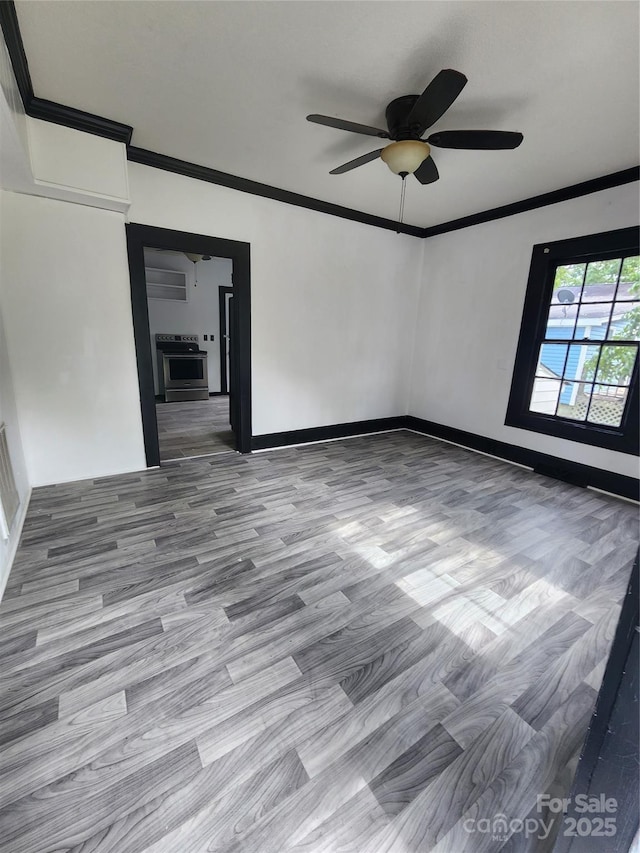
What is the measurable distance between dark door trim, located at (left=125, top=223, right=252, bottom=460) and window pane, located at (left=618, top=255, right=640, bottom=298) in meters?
3.56

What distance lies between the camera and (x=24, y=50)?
6.52 ft

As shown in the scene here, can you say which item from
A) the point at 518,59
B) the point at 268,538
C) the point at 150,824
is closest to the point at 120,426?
the point at 268,538

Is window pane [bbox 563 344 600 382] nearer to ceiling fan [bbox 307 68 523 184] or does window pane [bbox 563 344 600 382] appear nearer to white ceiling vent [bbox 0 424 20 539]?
ceiling fan [bbox 307 68 523 184]

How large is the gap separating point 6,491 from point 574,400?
190 inches

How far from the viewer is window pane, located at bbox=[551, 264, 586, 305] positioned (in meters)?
3.54

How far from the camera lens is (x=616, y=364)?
3320 millimetres

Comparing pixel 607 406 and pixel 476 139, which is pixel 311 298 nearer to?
pixel 476 139

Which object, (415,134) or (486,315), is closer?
→ (415,134)

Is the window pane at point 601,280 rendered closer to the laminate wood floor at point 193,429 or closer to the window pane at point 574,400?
the window pane at point 574,400

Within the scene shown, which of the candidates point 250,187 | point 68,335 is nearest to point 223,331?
point 250,187

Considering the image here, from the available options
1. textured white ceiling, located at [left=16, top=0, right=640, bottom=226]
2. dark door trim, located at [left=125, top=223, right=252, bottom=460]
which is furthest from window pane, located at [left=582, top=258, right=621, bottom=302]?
dark door trim, located at [left=125, top=223, right=252, bottom=460]

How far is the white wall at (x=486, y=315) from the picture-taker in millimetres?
3393

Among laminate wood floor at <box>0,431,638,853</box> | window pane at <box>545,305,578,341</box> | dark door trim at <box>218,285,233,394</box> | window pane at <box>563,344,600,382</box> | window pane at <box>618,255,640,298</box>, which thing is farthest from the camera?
dark door trim at <box>218,285,233,394</box>

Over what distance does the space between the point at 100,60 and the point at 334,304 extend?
9.23 ft
